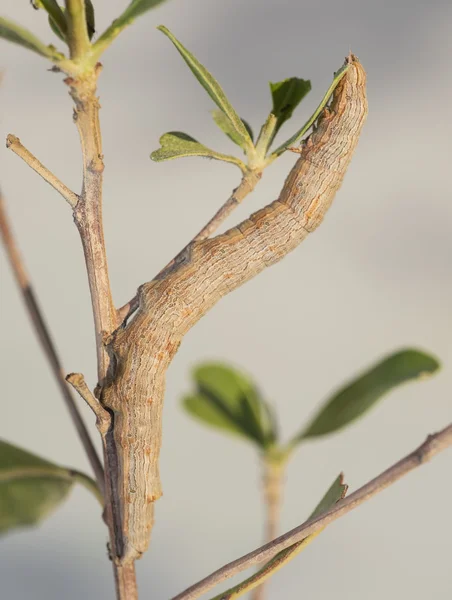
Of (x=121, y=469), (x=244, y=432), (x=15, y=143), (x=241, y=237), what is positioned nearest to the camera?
(x=15, y=143)

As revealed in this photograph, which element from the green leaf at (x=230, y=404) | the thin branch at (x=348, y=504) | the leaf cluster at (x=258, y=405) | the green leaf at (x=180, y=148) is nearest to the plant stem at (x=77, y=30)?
the green leaf at (x=180, y=148)

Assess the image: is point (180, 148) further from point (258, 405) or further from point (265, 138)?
point (258, 405)

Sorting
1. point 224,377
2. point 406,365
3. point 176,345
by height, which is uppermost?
point 224,377

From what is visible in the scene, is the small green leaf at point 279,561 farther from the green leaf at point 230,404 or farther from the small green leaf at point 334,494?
the green leaf at point 230,404

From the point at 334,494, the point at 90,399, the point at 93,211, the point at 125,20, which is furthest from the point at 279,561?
the point at 125,20

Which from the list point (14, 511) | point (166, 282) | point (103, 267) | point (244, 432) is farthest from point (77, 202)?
point (244, 432)

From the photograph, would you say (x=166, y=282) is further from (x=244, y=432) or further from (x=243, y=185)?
(x=244, y=432)

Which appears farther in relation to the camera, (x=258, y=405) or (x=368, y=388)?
(x=258, y=405)


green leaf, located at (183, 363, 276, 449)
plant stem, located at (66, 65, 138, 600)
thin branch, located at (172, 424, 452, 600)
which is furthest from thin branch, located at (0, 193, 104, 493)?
green leaf, located at (183, 363, 276, 449)
